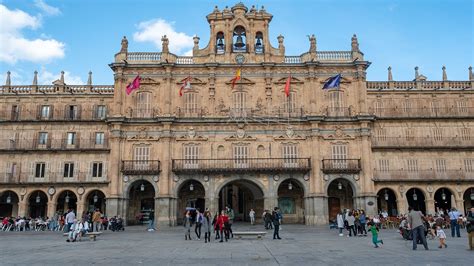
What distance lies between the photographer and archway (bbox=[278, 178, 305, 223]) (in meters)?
43.2

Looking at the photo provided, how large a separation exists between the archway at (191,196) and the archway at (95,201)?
7.96m

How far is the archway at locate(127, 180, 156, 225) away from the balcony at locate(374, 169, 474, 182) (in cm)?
2191

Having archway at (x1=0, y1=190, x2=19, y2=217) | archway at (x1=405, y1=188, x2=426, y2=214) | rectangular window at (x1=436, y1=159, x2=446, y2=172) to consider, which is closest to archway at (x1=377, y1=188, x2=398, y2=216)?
archway at (x1=405, y1=188, x2=426, y2=214)

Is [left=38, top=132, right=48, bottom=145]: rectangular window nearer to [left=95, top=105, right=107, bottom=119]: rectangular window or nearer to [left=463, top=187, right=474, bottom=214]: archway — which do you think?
[left=95, top=105, right=107, bottom=119]: rectangular window

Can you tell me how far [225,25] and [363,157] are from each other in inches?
736

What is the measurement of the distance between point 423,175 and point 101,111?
106 feet

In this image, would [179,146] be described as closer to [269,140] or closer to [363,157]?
[269,140]

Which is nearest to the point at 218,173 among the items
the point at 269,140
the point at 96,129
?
the point at 269,140

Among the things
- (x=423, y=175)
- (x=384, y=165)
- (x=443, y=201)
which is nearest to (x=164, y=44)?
(x=384, y=165)

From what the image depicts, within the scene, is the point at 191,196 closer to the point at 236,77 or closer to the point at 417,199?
the point at 236,77

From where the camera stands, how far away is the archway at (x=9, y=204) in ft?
145

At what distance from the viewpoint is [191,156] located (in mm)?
41906

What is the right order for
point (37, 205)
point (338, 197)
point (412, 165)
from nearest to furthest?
1. point (412, 165)
2. point (338, 197)
3. point (37, 205)

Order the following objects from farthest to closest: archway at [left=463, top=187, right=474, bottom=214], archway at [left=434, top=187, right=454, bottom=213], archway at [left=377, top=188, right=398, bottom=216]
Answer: archway at [left=434, top=187, right=454, bottom=213], archway at [left=377, top=188, right=398, bottom=216], archway at [left=463, top=187, right=474, bottom=214]
